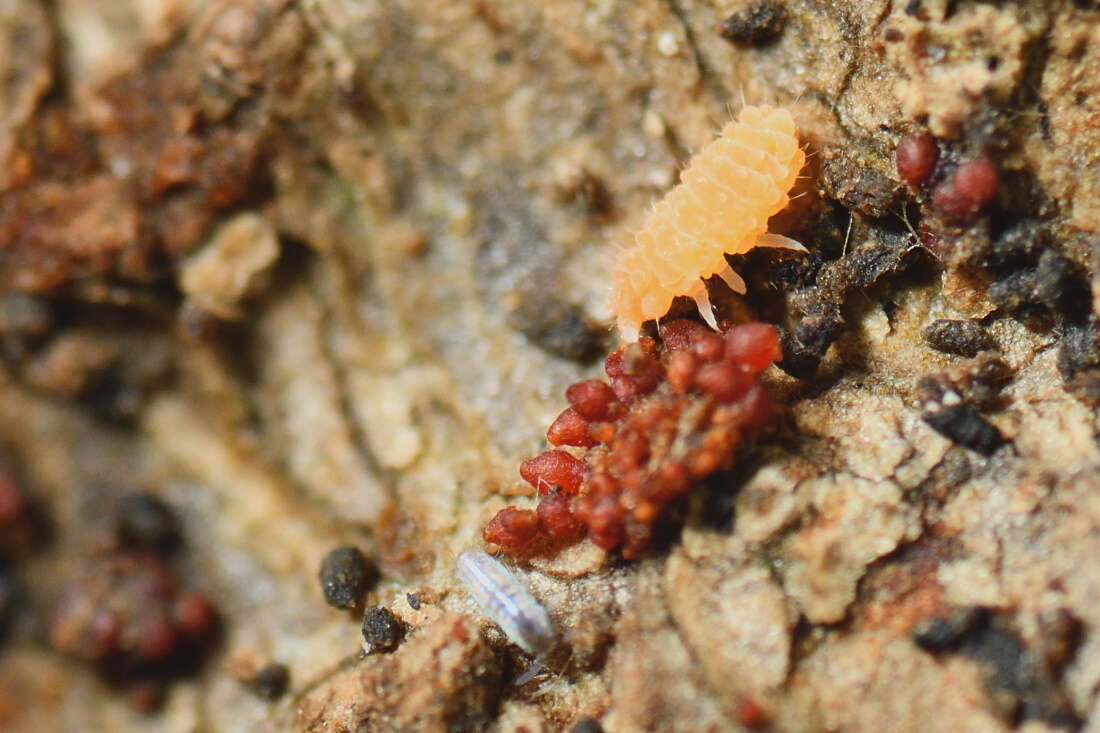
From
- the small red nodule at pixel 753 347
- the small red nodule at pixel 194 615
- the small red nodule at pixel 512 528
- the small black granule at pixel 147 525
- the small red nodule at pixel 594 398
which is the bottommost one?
the small red nodule at pixel 194 615

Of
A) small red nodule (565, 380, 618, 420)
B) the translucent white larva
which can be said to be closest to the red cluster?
the translucent white larva

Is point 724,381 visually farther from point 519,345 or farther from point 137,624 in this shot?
point 137,624

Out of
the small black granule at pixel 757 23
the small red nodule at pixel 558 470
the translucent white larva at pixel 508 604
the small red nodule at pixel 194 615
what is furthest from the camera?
the small red nodule at pixel 194 615

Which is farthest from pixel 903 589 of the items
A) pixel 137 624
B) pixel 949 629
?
pixel 137 624

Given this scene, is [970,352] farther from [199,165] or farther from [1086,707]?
[199,165]

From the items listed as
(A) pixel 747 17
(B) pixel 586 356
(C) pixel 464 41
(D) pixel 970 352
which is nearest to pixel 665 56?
(A) pixel 747 17

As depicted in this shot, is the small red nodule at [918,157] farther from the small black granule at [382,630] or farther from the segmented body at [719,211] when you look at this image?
the small black granule at [382,630]

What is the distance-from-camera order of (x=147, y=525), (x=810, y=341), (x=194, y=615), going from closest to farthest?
(x=810, y=341) → (x=194, y=615) → (x=147, y=525)

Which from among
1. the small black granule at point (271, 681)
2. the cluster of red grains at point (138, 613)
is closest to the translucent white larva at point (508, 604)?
the small black granule at point (271, 681)
